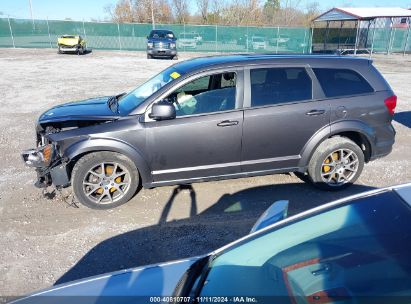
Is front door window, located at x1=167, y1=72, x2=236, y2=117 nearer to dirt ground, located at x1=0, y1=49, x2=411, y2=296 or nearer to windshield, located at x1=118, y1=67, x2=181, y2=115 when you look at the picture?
windshield, located at x1=118, y1=67, x2=181, y2=115

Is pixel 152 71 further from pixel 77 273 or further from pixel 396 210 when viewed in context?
pixel 396 210

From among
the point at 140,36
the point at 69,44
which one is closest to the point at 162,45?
the point at 69,44

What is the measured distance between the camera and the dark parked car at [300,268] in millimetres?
1498

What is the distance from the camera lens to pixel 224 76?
399 centimetres

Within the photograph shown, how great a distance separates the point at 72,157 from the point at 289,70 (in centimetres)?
290

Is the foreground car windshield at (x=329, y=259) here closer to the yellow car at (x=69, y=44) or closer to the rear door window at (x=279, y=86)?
the rear door window at (x=279, y=86)

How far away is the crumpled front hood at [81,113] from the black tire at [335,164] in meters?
2.68

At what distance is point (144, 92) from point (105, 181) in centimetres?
130

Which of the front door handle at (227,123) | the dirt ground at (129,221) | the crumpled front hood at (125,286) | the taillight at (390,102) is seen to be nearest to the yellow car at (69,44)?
the dirt ground at (129,221)

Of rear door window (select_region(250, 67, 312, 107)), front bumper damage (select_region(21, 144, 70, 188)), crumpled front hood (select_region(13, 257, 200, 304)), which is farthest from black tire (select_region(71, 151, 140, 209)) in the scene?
crumpled front hood (select_region(13, 257, 200, 304))

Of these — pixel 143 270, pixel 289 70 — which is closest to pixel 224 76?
pixel 289 70

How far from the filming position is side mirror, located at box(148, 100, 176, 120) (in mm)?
3566

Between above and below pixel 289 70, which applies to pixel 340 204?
below

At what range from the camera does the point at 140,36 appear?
3000 cm
